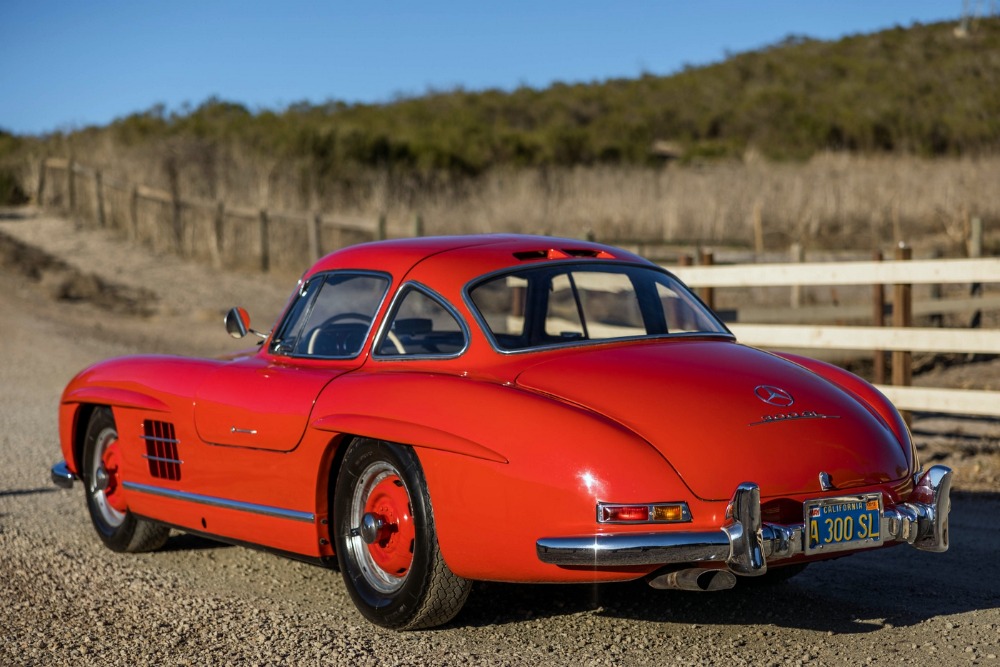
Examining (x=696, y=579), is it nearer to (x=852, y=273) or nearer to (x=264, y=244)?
(x=852, y=273)

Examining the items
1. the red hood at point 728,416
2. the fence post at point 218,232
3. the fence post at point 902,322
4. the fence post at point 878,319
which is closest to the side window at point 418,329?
the red hood at point 728,416

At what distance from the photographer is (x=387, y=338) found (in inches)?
198

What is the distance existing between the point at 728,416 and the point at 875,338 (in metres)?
4.75

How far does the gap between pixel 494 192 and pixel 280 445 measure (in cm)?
2307

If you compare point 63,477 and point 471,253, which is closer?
point 471,253

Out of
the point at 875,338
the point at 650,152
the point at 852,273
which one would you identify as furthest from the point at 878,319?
the point at 650,152

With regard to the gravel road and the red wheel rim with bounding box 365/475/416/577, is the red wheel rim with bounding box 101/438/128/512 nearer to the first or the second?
the gravel road

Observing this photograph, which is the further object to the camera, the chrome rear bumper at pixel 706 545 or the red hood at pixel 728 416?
the red hood at pixel 728 416

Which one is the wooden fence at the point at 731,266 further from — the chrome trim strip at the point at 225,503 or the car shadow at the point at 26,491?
the car shadow at the point at 26,491

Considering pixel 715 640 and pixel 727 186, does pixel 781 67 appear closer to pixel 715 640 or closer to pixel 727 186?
pixel 727 186

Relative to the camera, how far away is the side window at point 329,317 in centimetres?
533

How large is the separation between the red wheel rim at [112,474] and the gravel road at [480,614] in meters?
0.24

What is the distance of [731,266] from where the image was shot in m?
9.84

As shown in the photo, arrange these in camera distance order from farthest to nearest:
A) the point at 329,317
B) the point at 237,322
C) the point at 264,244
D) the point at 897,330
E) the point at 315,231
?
the point at 264,244 → the point at 315,231 → the point at 897,330 → the point at 237,322 → the point at 329,317
